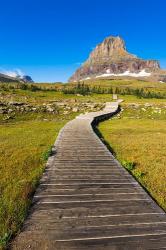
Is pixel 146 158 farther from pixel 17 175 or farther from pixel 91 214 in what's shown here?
pixel 91 214

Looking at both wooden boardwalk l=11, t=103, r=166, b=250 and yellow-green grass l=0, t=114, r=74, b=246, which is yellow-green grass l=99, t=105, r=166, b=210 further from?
yellow-green grass l=0, t=114, r=74, b=246

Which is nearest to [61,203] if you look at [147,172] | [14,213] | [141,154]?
[14,213]

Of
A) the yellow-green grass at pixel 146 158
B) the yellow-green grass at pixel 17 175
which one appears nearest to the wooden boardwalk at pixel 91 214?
Answer: the yellow-green grass at pixel 17 175

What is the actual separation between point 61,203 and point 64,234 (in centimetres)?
210

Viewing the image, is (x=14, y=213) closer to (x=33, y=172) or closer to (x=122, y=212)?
(x=122, y=212)

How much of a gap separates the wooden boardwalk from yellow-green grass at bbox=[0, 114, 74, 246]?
16.0 inches

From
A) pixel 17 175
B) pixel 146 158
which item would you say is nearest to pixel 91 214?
pixel 17 175

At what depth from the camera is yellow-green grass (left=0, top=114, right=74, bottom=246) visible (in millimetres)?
9165

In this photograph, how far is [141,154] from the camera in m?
20.6

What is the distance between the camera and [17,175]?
15141 mm

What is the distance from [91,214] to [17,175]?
6758 mm

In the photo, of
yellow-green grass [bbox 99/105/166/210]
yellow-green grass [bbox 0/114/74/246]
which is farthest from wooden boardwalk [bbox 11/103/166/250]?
yellow-green grass [bbox 99/105/166/210]

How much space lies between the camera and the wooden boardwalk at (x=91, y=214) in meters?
7.76

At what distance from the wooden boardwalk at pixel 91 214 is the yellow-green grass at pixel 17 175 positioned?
1.33ft
